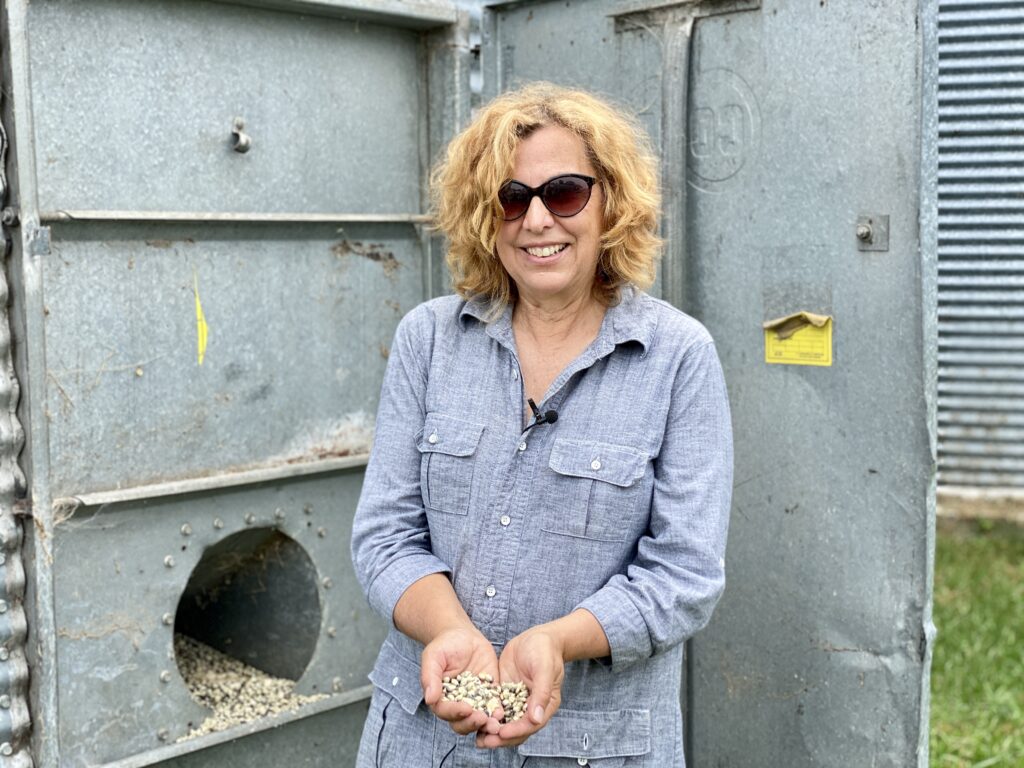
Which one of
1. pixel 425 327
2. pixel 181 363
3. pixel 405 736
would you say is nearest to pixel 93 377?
pixel 181 363

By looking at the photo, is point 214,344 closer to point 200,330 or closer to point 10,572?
point 200,330

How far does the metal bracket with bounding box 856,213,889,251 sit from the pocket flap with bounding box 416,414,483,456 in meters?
1.12

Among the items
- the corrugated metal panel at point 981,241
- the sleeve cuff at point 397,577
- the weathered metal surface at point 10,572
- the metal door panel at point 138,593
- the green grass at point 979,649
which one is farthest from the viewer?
the corrugated metal panel at point 981,241

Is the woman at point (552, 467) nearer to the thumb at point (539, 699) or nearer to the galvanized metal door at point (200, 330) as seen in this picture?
the thumb at point (539, 699)

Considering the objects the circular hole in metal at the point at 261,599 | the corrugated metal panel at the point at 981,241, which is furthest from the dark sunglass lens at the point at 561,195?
the corrugated metal panel at the point at 981,241

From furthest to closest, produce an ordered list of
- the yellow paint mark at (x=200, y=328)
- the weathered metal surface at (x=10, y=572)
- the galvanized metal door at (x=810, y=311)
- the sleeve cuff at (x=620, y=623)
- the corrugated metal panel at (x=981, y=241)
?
the corrugated metal panel at (x=981, y=241)
the yellow paint mark at (x=200, y=328)
the weathered metal surface at (x=10, y=572)
the galvanized metal door at (x=810, y=311)
the sleeve cuff at (x=620, y=623)

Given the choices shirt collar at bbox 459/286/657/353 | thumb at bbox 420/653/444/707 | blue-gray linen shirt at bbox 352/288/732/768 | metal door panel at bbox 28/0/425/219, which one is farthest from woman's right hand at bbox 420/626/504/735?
metal door panel at bbox 28/0/425/219

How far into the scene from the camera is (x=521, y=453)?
2.27 meters

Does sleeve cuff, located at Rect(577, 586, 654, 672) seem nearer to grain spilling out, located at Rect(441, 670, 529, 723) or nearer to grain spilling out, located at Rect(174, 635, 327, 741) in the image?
grain spilling out, located at Rect(441, 670, 529, 723)

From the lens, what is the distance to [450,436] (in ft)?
7.57

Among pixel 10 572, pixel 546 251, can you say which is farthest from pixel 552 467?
pixel 10 572

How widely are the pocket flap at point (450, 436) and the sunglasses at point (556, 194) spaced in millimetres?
412

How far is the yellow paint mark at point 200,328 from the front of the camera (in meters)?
3.26

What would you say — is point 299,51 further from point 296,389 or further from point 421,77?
point 296,389
